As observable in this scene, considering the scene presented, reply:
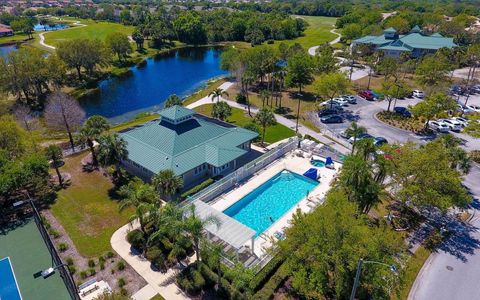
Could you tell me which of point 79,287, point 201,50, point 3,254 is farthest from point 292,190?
point 201,50

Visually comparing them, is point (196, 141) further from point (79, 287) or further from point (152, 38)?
point (152, 38)

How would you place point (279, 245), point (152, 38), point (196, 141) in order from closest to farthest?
1. point (279, 245)
2. point (196, 141)
3. point (152, 38)

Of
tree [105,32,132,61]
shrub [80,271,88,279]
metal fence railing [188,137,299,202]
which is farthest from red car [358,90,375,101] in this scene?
tree [105,32,132,61]

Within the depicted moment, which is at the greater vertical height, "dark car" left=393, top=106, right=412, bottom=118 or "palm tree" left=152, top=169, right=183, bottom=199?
"palm tree" left=152, top=169, right=183, bottom=199

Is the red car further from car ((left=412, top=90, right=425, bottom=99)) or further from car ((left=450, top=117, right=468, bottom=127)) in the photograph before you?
car ((left=450, top=117, right=468, bottom=127))

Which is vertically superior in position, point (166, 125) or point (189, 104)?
point (166, 125)
